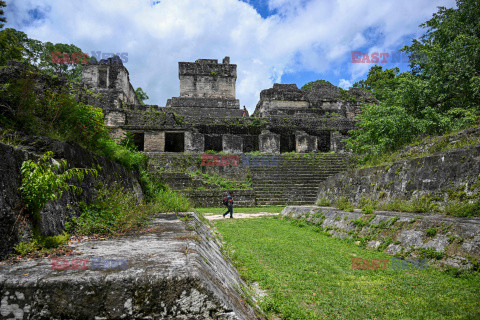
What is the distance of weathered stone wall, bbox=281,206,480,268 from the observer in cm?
311

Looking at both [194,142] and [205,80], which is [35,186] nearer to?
[194,142]

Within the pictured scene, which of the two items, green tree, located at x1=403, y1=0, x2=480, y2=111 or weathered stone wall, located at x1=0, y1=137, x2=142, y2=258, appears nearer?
weathered stone wall, located at x1=0, y1=137, x2=142, y2=258

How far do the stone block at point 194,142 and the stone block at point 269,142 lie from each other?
4158mm

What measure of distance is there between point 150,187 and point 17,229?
6.08 meters

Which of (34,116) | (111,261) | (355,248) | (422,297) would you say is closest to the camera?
(111,261)

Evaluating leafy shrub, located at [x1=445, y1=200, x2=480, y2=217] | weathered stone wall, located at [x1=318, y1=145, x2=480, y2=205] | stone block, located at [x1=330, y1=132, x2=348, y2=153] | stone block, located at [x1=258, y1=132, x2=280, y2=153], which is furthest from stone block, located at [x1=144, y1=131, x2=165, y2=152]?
leafy shrub, located at [x1=445, y1=200, x2=480, y2=217]

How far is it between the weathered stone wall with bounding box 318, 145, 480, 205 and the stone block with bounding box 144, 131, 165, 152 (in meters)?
13.6

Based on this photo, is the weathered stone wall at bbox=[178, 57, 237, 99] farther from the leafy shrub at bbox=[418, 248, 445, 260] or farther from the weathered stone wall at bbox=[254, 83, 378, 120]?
the leafy shrub at bbox=[418, 248, 445, 260]

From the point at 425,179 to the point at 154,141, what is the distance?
53.6 ft

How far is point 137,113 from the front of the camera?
19.3 metres

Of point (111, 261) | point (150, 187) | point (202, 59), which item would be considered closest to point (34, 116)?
point (111, 261)

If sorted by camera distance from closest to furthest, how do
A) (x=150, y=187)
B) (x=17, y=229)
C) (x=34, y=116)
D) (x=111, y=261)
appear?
1. (x=111, y=261)
2. (x=17, y=229)
3. (x=34, y=116)
4. (x=150, y=187)

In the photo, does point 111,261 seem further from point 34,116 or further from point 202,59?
point 202,59

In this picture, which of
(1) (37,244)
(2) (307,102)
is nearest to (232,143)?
(2) (307,102)
